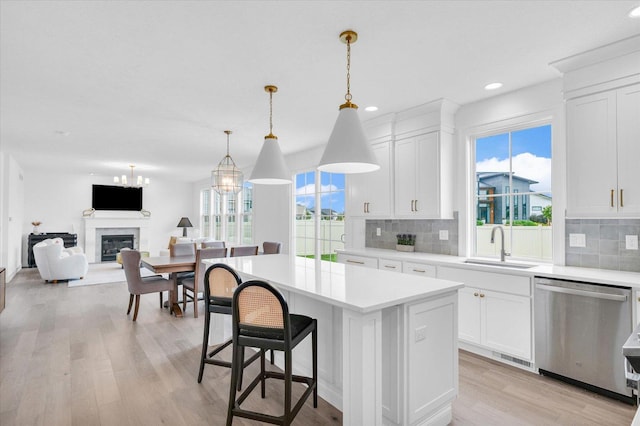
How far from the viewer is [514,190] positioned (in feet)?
11.4

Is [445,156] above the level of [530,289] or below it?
above

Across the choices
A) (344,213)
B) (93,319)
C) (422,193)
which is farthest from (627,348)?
(93,319)

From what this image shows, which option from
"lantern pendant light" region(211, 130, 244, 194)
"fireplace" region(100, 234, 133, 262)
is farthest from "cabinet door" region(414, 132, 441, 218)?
"fireplace" region(100, 234, 133, 262)

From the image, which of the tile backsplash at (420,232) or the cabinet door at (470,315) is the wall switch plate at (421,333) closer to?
the cabinet door at (470,315)

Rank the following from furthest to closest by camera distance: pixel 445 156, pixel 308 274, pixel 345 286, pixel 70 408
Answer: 1. pixel 445 156
2. pixel 308 274
3. pixel 70 408
4. pixel 345 286

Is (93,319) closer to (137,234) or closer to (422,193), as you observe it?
(422,193)

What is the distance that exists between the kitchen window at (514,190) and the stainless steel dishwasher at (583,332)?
78cm

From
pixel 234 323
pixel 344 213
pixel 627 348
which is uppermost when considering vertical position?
pixel 344 213

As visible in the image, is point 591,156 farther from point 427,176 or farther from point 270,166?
point 270,166

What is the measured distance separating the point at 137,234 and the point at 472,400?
10.2 metres

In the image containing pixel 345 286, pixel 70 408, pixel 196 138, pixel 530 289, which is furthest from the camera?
pixel 196 138

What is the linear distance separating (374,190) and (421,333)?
272 centimetres

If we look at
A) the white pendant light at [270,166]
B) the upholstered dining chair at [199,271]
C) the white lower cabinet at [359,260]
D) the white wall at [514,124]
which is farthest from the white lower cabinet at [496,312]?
the upholstered dining chair at [199,271]

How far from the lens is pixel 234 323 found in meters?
1.98
